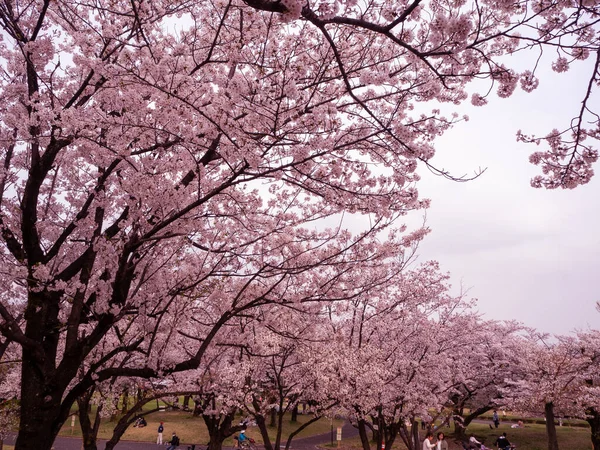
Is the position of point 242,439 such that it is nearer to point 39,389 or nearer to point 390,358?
point 390,358

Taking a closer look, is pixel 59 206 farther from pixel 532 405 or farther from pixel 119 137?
pixel 532 405

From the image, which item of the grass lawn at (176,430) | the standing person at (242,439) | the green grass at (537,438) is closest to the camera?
the standing person at (242,439)

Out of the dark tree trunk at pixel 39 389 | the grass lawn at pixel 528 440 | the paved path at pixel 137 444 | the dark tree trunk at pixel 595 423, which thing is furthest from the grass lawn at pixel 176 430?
the dark tree trunk at pixel 39 389

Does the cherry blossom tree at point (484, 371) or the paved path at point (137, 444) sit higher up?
the cherry blossom tree at point (484, 371)

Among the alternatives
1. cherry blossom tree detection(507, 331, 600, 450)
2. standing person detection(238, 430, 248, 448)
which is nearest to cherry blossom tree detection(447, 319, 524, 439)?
cherry blossom tree detection(507, 331, 600, 450)

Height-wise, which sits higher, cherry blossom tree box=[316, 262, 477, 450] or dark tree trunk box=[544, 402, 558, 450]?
cherry blossom tree box=[316, 262, 477, 450]

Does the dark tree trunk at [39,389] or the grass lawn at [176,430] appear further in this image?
the grass lawn at [176,430]

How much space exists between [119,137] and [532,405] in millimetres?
24913

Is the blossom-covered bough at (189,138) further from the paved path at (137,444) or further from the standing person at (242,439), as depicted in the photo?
the paved path at (137,444)

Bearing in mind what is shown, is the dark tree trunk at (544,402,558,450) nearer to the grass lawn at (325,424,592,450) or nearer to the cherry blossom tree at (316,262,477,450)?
the grass lawn at (325,424,592,450)

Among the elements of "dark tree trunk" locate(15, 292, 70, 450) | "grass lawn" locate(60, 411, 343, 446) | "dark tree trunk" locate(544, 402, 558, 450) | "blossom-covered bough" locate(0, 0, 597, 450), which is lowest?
"grass lawn" locate(60, 411, 343, 446)

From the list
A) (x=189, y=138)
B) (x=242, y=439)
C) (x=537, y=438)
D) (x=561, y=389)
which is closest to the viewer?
(x=189, y=138)

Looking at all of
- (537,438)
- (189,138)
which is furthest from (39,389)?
(537,438)

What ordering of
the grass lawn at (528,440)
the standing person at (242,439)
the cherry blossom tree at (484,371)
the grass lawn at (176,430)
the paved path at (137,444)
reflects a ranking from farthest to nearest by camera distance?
1. the cherry blossom tree at (484,371)
2. the grass lawn at (176,430)
3. the grass lawn at (528,440)
4. the paved path at (137,444)
5. the standing person at (242,439)
